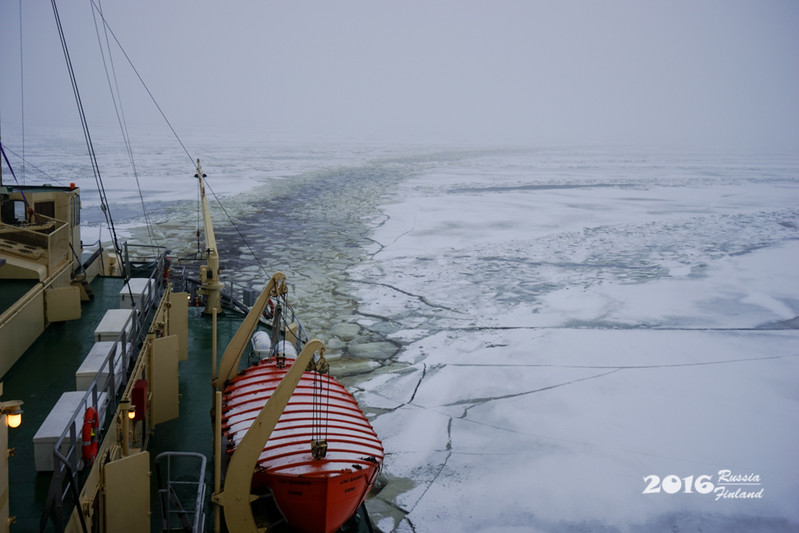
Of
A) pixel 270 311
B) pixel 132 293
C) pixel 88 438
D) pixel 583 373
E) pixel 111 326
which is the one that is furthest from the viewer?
pixel 270 311

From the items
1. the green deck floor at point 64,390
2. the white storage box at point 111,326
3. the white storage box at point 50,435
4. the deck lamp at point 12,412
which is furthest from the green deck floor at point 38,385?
the deck lamp at point 12,412

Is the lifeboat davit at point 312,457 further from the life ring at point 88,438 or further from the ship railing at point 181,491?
the life ring at point 88,438

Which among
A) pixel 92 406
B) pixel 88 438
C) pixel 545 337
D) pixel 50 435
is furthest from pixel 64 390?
pixel 545 337

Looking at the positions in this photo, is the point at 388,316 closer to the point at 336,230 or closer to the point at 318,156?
the point at 336,230

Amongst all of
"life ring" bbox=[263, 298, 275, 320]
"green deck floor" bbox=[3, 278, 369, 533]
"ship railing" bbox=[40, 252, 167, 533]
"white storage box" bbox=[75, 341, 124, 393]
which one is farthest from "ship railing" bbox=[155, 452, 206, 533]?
"life ring" bbox=[263, 298, 275, 320]

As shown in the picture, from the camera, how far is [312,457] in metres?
7.52

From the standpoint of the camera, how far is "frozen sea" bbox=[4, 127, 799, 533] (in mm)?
9969

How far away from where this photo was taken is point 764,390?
1384 cm

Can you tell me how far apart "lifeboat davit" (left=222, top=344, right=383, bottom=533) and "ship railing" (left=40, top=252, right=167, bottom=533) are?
1467 mm

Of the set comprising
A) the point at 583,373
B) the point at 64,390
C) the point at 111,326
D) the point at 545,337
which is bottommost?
the point at 583,373

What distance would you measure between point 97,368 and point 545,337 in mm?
11361

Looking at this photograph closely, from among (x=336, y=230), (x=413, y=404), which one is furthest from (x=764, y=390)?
(x=336, y=230)

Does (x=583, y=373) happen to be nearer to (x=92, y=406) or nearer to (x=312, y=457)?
(x=312, y=457)

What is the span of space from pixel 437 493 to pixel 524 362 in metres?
5.63
